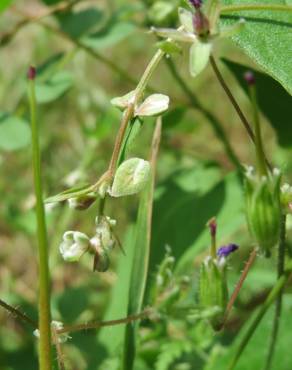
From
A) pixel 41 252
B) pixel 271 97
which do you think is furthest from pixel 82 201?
pixel 271 97

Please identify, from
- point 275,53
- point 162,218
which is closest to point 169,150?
point 162,218

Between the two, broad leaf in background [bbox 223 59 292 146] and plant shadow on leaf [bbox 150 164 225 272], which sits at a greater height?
broad leaf in background [bbox 223 59 292 146]

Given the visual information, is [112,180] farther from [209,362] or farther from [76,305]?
[76,305]

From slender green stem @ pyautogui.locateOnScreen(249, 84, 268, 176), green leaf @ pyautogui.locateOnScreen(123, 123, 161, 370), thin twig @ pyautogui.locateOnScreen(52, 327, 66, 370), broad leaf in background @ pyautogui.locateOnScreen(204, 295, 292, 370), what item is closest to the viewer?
slender green stem @ pyautogui.locateOnScreen(249, 84, 268, 176)

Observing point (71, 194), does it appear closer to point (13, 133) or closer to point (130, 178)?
point (130, 178)

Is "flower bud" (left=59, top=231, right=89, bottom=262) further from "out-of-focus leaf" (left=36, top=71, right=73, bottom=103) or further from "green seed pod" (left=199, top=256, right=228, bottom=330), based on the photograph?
"out-of-focus leaf" (left=36, top=71, right=73, bottom=103)

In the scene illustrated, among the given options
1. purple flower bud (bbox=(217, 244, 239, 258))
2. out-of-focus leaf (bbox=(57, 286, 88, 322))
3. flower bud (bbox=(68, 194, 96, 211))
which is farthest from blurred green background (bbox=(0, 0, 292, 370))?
flower bud (bbox=(68, 194, 96, 211))

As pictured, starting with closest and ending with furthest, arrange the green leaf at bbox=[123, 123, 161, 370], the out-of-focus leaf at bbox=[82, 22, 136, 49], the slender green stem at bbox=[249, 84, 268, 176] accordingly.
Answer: the slender green stem at bbox=[249, 84, 268, 176] < the green leaf at bbox=[123, 123, 161, 370] < the out-of-focus leaf at bbox=[82, 22, 136, 49]

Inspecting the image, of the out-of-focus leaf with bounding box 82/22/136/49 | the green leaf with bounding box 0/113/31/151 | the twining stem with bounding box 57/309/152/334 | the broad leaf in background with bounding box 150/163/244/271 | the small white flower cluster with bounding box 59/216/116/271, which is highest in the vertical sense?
the out-of-focus leaf with bounding box 82/22/136/49
